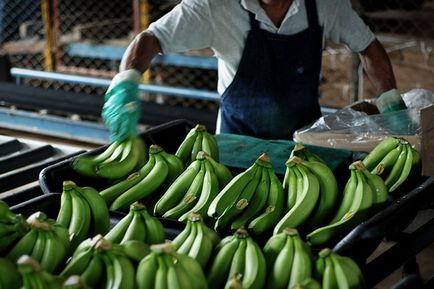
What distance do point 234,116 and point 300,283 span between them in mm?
1863

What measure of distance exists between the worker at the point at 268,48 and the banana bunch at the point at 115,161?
648 millimetres

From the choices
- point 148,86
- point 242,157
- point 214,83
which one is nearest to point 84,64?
point 214,83

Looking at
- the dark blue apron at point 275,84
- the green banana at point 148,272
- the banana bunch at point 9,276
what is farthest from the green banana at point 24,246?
the dark blue apron at point 275,84

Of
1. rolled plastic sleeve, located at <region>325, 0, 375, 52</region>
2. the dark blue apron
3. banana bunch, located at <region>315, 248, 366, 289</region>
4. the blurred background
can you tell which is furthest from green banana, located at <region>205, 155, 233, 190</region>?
the blurred background

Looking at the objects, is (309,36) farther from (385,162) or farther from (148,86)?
(148,86)

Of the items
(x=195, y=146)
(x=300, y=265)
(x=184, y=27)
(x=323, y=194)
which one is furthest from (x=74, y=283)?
(x=184, y=27)

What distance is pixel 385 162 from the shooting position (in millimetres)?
2549

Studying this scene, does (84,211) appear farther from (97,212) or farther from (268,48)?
(268,48)

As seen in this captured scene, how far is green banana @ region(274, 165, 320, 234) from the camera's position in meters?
2.14

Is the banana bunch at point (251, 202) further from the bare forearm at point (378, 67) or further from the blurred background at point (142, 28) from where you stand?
the blurred background at point (142, 28)

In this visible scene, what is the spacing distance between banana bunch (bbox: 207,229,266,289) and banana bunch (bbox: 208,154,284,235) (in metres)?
0.29

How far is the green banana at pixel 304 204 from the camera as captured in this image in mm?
2145

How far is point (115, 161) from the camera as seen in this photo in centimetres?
259

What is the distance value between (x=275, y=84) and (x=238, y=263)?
1747 mm
